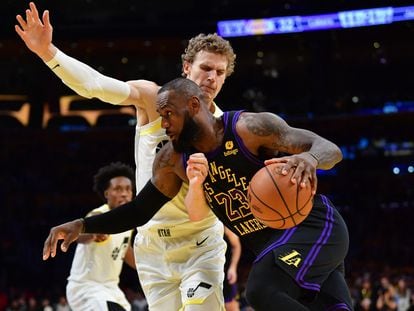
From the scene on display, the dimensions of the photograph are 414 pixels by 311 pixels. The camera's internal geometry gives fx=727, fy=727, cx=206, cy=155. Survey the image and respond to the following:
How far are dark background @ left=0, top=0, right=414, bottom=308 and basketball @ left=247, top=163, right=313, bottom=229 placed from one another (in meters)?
13.2

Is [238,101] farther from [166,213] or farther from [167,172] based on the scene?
[167,172]

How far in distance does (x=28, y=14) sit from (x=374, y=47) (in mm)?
17638

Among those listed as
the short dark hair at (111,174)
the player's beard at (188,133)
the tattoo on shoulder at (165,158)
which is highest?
the short dark hair at (111,174)

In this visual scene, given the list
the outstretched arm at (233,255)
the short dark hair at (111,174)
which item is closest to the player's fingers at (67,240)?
the short dark hair at (111,174)

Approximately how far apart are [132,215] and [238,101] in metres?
15.6

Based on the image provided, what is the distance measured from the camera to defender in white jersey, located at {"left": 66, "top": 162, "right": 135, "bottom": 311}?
21.3 ft

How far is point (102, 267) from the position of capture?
675 centimetres

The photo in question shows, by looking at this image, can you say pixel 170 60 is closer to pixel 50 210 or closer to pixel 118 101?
pixel 50 210

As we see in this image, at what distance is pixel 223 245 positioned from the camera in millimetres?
4750

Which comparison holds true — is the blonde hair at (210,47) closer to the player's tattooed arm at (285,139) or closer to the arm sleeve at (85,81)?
the arm sleeve at (85,81)

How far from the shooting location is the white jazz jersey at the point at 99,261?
6707 mm

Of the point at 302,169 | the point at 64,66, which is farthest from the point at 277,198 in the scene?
the point at 64,66

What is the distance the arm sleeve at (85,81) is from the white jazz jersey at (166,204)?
0.34 metres

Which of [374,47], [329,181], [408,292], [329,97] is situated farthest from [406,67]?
[408,292]
